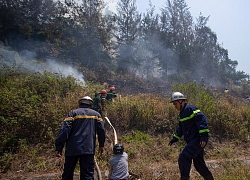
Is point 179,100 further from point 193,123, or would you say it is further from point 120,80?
point 120,80

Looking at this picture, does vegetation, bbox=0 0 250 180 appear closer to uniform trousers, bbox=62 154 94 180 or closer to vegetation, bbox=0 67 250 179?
vegetation, bbox=0 67 250 179

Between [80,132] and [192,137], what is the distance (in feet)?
6.54

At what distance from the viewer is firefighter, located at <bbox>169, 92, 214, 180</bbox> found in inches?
137

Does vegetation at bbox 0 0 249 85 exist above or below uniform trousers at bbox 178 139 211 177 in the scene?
above

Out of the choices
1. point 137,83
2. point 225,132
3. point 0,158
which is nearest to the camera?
point 0,158

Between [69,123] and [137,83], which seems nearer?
[69,123]

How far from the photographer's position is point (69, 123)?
356cm

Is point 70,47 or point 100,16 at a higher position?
point 100,16

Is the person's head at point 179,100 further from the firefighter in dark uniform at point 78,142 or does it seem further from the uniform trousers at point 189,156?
the firefighter in dark uniform at point 78,142

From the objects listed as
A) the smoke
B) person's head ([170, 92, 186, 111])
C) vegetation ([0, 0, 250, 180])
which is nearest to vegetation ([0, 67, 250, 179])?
vegetation ([0, 0, 250, 180])

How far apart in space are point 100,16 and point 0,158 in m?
17.5

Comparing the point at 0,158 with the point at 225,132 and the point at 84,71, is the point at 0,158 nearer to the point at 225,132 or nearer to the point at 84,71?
the point at 225,132

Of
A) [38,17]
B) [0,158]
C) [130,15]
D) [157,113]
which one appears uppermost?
[130,15]

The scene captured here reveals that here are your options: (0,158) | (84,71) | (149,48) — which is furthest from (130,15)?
(0,158)
